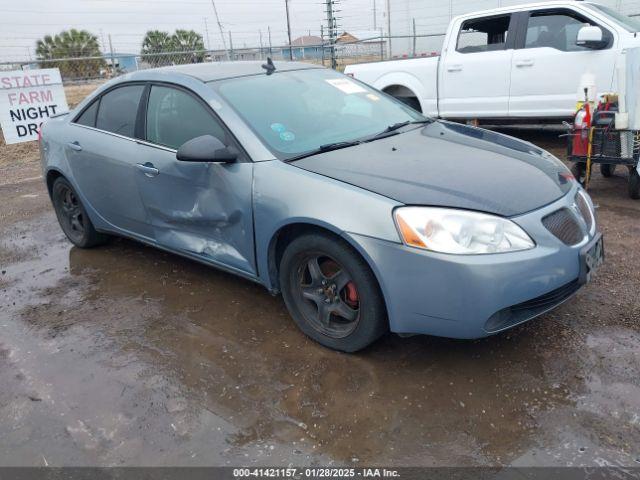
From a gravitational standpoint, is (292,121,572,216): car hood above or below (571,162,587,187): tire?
above

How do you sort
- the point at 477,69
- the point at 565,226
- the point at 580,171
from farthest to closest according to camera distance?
the point at 477,69, the point at 580,171, the point at 565,226

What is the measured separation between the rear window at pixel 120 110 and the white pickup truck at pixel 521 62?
198 inches

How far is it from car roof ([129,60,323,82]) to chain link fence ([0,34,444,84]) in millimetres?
9623

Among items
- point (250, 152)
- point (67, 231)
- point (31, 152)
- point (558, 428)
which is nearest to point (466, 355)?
point (558, 428)

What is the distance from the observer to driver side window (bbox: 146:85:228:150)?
143 inches

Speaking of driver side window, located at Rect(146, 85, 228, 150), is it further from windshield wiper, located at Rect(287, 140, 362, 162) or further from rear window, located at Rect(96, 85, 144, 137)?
windshield wiper, located at Rect(287, 140, 362, 162)

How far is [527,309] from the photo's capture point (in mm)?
2811

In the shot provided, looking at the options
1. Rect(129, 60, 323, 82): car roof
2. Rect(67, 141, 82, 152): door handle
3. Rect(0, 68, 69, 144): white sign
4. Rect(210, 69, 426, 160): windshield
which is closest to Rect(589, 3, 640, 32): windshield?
Rect(210, 69, 426, 160): windshield

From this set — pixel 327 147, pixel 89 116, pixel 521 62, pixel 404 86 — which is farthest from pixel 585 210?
pixel 404 86

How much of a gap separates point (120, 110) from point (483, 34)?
5541 mm

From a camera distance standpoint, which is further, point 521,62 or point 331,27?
point 331,27

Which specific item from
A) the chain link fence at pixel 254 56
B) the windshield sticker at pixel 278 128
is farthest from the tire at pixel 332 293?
the chain link fence at pixel 254 56

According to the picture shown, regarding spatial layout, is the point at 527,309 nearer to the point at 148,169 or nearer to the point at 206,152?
the point at 206,152

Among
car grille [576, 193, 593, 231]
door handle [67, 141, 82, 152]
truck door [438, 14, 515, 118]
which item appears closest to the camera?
car grille [576, 193, 593, 231]
